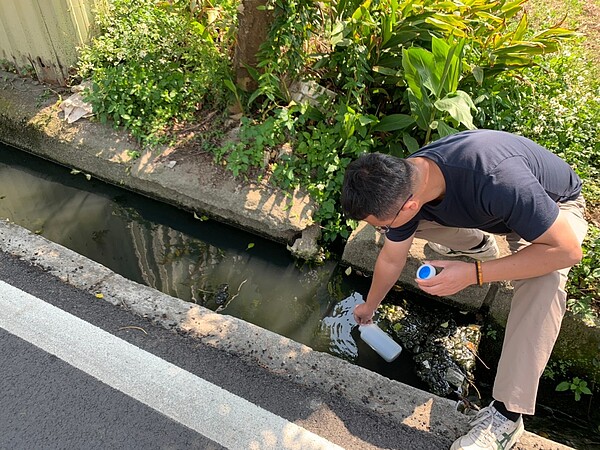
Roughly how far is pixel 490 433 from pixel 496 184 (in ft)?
3.51

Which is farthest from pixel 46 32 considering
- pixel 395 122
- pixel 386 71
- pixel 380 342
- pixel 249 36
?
pixel 380 342

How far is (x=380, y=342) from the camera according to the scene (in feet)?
9.22

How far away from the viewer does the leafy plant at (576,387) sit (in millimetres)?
2660

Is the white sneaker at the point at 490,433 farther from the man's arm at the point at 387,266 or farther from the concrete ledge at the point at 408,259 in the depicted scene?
the concrete ledge at the point at 408,259

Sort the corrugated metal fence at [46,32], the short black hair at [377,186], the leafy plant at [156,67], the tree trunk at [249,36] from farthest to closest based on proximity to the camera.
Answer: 1. the corrugated metal fence at [46,32]
2. the leafy plant at [156,67]
3. the tree trunk at [249,36]
4. the short black hair at [377,186]

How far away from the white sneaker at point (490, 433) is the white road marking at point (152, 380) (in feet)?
1.87

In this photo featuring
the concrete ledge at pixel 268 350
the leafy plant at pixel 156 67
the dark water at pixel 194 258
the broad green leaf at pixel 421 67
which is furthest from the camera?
the leafy plant at pixel 156 67

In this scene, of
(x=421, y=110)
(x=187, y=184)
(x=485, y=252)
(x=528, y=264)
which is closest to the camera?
(x=528, y=264)

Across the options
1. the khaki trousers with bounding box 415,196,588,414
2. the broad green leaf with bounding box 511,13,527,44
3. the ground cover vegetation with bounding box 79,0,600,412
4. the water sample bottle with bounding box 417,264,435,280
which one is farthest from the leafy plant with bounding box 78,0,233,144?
the khaki trousers with bounding box 415,196,588,414

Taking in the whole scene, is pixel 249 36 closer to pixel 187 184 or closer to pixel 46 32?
pixel 187 184

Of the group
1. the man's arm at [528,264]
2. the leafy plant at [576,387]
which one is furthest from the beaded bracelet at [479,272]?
the leafy plant at [576,387]

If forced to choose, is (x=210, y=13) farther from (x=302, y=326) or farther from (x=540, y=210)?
(x=540, y=210)

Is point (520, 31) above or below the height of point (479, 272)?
above

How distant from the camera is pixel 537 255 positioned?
193 centimetres
